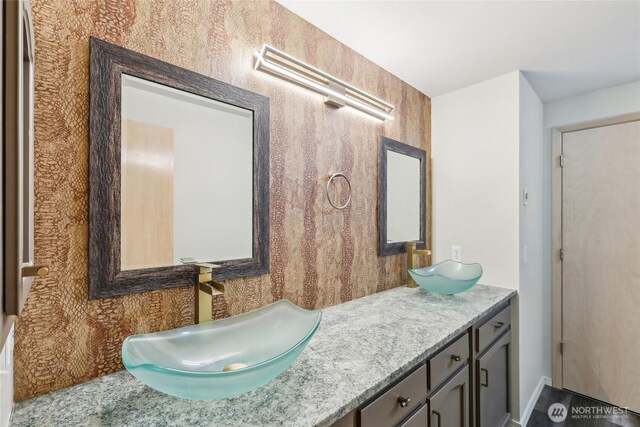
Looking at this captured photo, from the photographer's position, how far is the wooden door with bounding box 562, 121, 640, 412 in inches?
87.9

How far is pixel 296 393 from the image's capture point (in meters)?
0.85

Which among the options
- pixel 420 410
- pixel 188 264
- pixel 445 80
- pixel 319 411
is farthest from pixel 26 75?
pixel 445 80

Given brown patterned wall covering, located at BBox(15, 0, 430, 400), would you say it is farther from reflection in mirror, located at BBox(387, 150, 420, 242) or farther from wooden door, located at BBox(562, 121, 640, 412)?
wooden door, located at BBox(562, 121, 640, 412)

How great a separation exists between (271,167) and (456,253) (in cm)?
163

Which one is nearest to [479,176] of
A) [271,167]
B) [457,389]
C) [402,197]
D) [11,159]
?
[402,197]

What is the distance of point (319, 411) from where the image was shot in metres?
0.77

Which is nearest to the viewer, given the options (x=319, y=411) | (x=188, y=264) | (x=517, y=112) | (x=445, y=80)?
(x=319, y=411)

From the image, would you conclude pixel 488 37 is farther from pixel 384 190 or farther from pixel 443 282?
pixel 443 282

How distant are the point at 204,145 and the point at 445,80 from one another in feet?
5.87

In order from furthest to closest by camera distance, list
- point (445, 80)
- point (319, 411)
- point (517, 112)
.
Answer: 1. point (445, 80)
2. point (517, 112)
3. point (319, 411)

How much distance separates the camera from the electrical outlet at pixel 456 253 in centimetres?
231

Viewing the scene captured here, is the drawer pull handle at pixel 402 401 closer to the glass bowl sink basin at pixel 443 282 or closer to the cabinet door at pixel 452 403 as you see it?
the cabinet door at pixel 452 403

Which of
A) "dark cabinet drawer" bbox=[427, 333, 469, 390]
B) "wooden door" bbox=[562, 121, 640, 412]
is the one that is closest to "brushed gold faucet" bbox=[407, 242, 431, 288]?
"dark cabinet drawer" bbox=[427, 333, 469, 390]

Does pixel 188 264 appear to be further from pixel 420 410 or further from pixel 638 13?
pixel 638 13
